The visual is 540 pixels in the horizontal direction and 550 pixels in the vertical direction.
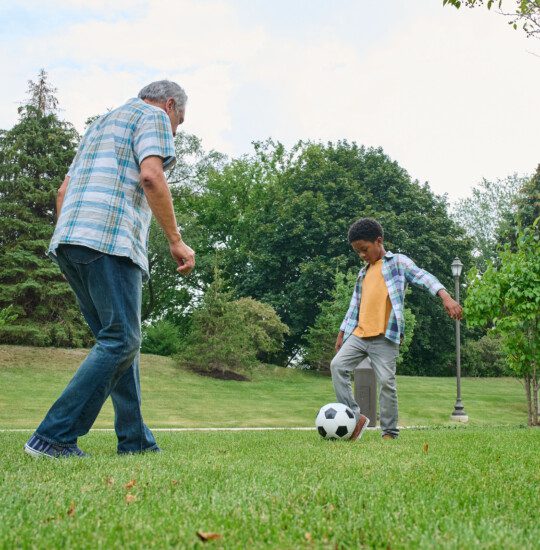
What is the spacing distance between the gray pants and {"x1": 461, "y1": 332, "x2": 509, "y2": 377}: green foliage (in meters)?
31.6

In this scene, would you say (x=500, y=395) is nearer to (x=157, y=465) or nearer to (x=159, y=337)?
(x=159, y=337)

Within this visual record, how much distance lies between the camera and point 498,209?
51625 mm

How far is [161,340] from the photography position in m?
32.3

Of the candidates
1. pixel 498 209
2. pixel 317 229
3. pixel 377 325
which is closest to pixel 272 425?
pixel 377 325

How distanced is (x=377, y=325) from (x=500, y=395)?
22839 mm

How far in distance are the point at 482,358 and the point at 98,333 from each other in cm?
3742

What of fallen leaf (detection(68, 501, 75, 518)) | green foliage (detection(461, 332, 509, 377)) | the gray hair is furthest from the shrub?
fallen leaf (detection(68, 501, 75, 518))

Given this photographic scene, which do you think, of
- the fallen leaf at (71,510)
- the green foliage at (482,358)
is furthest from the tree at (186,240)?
the fallen leaf at (71,510)

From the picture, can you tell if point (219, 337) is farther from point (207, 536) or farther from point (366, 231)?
point (207, 536)

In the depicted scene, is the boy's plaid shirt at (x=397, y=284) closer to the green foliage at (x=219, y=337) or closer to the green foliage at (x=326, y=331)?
the green foliage at (x=326, y=331)

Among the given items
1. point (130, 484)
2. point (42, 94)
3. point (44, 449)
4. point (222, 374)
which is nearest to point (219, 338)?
point (222, 374)

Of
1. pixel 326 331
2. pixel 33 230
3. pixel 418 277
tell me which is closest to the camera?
pixel 418 277

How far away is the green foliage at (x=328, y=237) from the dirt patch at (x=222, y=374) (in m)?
6.41

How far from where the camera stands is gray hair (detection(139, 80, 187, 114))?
15.0ft
